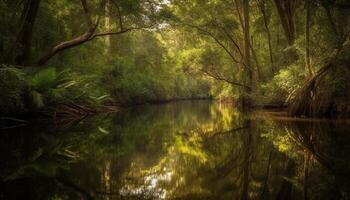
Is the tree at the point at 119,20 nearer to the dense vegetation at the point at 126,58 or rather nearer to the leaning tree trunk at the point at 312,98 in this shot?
the dense vegetation at the point at 126,58

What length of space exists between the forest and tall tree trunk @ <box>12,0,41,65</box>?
4cm

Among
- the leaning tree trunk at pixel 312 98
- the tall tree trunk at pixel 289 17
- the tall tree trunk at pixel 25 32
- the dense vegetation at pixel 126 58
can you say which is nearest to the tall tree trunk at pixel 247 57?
the dense vegetation at pixel 126 58

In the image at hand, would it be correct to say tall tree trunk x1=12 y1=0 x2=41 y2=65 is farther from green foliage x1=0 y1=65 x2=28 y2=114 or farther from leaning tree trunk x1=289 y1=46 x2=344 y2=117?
leaning tree trunk x1=289 y1=46 x2=344 y2=117

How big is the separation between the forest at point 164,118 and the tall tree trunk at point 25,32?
41 millimetres

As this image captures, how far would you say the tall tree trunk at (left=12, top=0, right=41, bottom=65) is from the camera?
1159 centimetres

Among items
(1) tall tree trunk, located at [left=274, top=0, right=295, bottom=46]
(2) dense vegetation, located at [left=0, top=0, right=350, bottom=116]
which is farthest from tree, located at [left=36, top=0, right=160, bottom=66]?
(1) tall tree trunk, located at [left=274, top=0, right=295, bottom=46]

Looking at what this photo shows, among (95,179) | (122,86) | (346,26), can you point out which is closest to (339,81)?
(346,26)

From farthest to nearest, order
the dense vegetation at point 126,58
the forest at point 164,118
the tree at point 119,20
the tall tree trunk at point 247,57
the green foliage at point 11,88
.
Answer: the tall tree trunk at point 247,57 < the tree at point 119,20 < the dense vegetation at point 126,58 < the green foliage at point 11,88 < the forest at point 164,118

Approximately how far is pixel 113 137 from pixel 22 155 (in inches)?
119

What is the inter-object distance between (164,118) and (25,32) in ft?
23.3

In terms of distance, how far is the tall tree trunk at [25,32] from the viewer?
1159cm

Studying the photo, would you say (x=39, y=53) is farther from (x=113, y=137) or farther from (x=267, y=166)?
(x=267, y=166)

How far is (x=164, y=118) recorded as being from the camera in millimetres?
15742

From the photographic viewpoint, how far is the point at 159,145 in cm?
715
